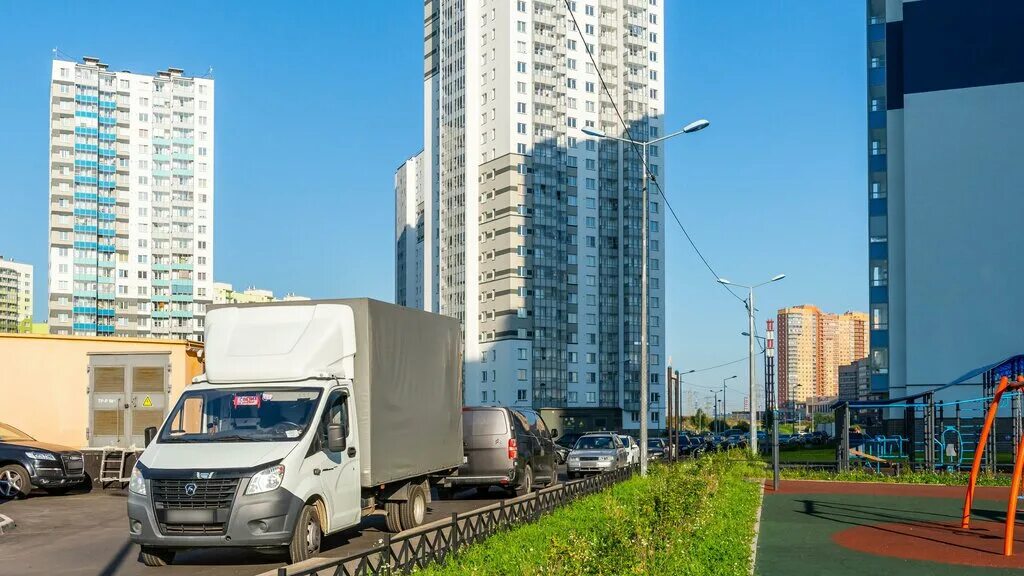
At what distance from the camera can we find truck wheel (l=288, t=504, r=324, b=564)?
39.1ft

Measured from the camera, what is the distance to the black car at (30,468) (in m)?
22.0

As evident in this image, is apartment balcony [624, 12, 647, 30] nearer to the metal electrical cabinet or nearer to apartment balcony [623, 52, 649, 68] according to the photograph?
apartment balcony [623, 52, 649, 68]

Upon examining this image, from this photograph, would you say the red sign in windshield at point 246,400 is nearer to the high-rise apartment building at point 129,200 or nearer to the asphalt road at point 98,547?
the asphalt road at point 98,547

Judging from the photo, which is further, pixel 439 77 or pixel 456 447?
pixel 439 77

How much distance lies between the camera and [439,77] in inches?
4646

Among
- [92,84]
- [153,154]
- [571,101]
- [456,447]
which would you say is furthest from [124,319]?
[456,447]

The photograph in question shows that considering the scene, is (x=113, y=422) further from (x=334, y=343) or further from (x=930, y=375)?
(x=930, y=375)

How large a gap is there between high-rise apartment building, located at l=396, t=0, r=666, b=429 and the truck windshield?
296 feet

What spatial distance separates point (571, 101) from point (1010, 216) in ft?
176

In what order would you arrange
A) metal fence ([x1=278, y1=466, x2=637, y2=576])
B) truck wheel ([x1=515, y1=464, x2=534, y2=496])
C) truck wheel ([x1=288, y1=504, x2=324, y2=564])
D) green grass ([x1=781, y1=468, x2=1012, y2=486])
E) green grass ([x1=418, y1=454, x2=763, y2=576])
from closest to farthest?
1. green grass ([x1=418, y1=454, x2=763, y2=576])
2. metal fence ([x1=278, y1=466, x2=637, y2=576])
3. truck wheel ([x1=288, y1=504, x2=324, y2=564])
4. truck wheel ([x1=515, y1=464, x2=534, y2=496])
5. green grass ([x1=781, y1=468, x2=1012, y2=486])

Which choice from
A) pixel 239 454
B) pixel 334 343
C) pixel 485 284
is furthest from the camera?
pixel 485 284

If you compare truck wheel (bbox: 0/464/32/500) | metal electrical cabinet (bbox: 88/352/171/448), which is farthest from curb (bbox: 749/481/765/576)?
truck wheel (bbox: 0/464/32/500)

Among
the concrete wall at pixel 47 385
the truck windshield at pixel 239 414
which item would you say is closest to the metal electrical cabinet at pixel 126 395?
the concrete wall at pixel 47 385

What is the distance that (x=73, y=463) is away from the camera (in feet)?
75.1
